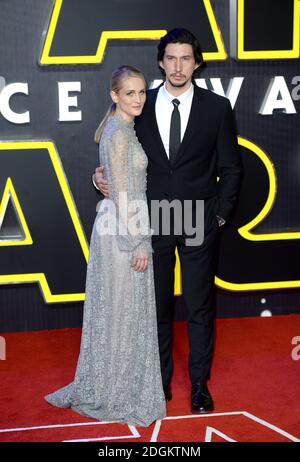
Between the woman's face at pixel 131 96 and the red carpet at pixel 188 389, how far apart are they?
1.40 m

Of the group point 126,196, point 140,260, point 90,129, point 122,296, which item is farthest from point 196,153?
point 90,129

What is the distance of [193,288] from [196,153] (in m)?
0.63

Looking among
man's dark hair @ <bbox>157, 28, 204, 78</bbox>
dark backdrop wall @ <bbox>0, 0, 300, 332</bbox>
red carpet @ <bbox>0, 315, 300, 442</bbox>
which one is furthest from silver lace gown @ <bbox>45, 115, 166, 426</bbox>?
dark backdrop wall @ <bbox>0, 0, 300, 332</bbox>

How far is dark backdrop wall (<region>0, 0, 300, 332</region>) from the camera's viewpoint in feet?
13.6

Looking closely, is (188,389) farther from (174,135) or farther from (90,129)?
(90,129)

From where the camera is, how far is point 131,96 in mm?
2895

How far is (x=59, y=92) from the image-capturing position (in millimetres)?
4199

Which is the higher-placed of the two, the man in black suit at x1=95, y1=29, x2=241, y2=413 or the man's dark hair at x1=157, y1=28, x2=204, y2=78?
the man's dark hair at x1=157, y1=28, x2=204, y2=78

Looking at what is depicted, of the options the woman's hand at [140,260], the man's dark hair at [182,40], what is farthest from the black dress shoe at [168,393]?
the man's dark hair at [182,40]

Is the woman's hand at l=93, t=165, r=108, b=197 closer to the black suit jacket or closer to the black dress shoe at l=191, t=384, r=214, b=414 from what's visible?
the black suit jacket

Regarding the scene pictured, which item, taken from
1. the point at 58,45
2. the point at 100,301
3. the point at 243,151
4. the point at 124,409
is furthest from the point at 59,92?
the point at 124,409
